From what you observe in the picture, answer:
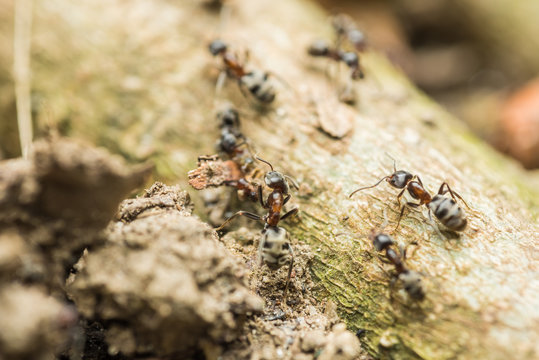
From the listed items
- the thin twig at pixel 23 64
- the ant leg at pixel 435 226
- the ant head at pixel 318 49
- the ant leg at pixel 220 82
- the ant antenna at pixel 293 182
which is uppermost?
the ant head at pixel 318 49

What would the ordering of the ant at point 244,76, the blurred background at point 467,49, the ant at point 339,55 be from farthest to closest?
the blurred background at point 467,49 < the ant at point 339,55 < the ant at point 244,76

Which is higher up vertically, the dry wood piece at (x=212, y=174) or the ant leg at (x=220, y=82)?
the ant leg at (x=220, y=82)

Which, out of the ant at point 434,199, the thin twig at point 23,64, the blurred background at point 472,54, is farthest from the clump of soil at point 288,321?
the blurred background at point 472,54

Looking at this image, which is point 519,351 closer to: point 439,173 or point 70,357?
point 439,173

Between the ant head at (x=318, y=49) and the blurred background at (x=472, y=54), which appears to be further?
the blurred background at (x=472, y=54)

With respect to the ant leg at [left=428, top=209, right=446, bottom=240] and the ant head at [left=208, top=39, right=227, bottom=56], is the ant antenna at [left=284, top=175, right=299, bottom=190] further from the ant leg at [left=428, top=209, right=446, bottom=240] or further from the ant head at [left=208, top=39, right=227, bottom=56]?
the ant head at [left=208, top=39, right=227, bottom=56]

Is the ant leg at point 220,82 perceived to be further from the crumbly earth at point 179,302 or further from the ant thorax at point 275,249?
the ant thorax at point 275,249

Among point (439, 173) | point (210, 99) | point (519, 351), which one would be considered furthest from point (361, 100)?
point (519, 351)
